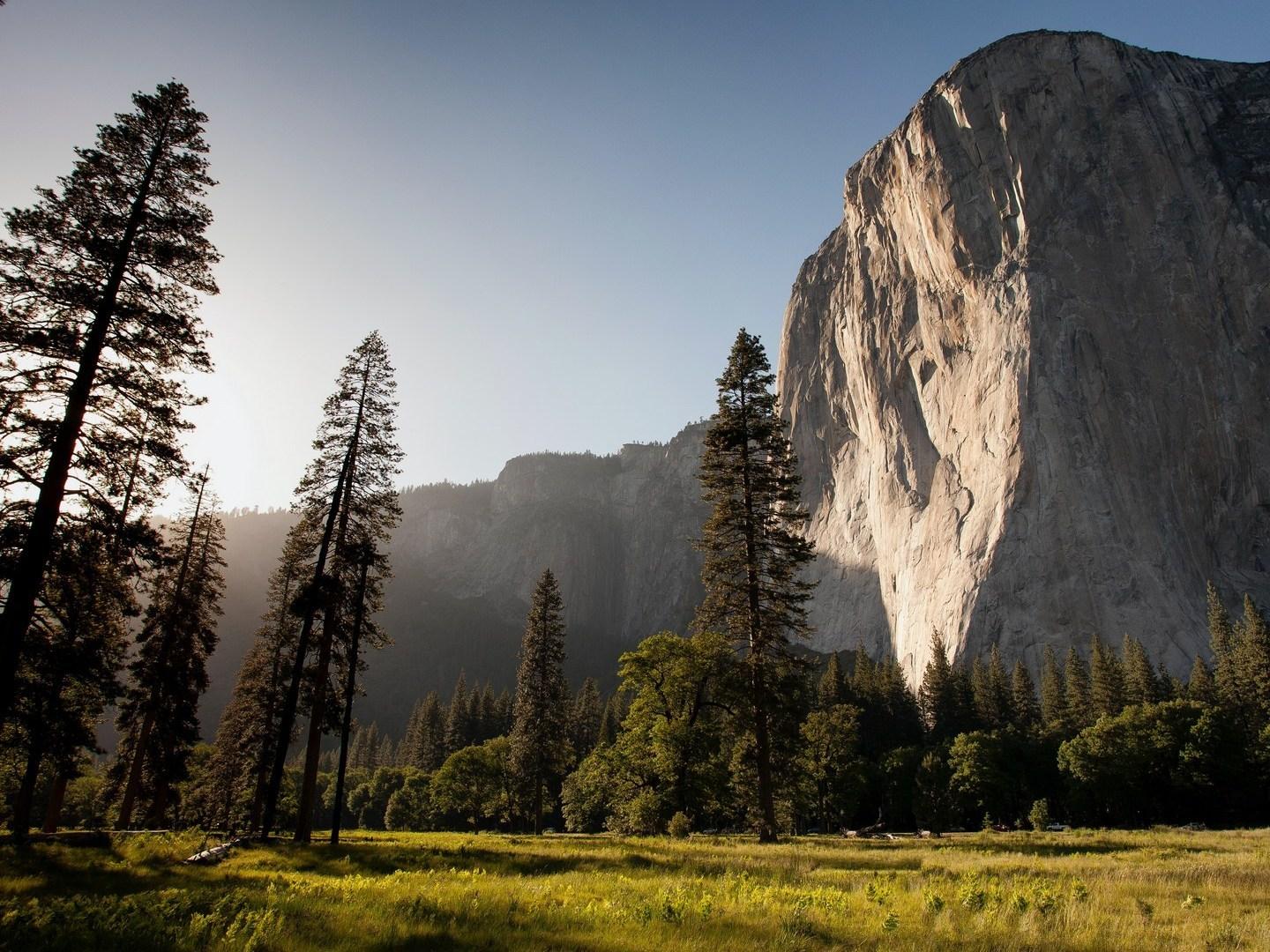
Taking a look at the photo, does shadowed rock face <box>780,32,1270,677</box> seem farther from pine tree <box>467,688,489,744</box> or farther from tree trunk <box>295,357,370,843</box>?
tree trunk <box>295,357,370,843</box>

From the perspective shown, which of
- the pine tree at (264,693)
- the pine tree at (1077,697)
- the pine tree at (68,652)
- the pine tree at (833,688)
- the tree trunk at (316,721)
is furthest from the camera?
the pine tree at (833,688)

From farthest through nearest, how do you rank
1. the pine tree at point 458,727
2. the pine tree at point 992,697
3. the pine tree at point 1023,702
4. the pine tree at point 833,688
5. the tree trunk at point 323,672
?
the pine tree at point 458,727, the pine tree at point 833,688, the pine tree at point 1023,702, the pine tree at point 992,697, the tree trunk at point 323,672

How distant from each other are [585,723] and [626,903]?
8420 cm

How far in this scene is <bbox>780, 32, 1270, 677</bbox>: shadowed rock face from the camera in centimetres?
8750

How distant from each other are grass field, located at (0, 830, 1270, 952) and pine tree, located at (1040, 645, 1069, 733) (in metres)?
59.2

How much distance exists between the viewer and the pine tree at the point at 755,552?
863 inches

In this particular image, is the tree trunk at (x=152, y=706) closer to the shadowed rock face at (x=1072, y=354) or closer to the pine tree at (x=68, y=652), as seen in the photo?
the pine tree at (x=68, y=652)

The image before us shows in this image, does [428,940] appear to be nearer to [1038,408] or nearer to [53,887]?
[53,887]

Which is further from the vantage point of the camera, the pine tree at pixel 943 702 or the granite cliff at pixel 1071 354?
the granite cliff at pixel 1071 354

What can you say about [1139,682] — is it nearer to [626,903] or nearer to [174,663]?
[626,903]

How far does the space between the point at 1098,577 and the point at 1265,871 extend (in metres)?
83.7

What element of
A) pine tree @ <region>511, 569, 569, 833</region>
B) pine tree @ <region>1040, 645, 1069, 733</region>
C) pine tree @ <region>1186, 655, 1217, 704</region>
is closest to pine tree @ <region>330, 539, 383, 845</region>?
pine tree @ <region>511, 569, 569, 833</region>

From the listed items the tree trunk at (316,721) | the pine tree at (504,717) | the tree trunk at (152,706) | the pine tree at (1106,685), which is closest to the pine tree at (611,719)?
the pine tree at (504,717)

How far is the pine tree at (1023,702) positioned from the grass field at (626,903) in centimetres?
6494
